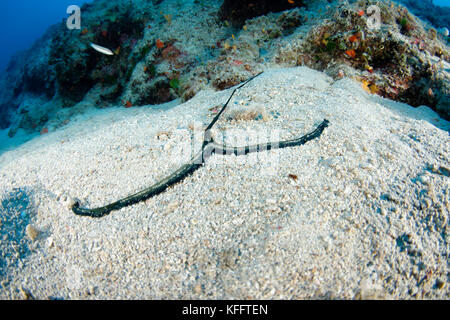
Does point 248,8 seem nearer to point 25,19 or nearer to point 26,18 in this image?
point 25,19

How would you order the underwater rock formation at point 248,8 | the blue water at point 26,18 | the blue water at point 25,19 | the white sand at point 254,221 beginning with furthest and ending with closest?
the blue water at point 25,19 < the blue water at point 26,18 < the underwater rock formation at point 248,8 < the white sand at point 254,221

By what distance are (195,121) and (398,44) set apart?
4433 millimetres

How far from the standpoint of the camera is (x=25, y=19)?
6844cm

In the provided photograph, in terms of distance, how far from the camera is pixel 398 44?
14.5 ft

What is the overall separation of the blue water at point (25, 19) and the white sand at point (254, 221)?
200ft

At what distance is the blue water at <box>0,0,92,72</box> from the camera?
5258cm

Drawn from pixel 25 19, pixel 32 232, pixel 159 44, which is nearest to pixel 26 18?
pixel 25 19

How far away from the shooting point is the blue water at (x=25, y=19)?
52581 millimetres

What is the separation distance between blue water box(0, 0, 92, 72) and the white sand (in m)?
61.0

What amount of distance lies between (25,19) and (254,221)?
102 metres
